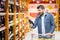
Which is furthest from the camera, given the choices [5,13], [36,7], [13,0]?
[36,7]

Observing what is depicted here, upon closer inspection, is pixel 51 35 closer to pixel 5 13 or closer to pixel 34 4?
pixel 34 4

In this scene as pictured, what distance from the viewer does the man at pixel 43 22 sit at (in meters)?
3.70

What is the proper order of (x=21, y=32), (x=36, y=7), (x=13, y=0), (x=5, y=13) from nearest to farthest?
(x=5, y=13) → (x=13, y=0) → (x=36, y=7) → (x=21, y=32)

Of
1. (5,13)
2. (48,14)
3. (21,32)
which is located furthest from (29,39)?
(5,13)

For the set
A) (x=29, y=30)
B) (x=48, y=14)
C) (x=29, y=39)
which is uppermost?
(x=48, y=14)

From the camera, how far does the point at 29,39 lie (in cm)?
380

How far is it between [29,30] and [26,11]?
491 mm

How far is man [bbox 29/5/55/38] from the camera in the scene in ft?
12.1

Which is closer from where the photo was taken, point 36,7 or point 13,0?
point 13,0

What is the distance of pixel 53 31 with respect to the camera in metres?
3.79

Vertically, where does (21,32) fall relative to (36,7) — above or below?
below

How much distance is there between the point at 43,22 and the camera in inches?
146

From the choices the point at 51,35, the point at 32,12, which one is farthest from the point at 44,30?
the point at 32,12

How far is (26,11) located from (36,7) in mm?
302
